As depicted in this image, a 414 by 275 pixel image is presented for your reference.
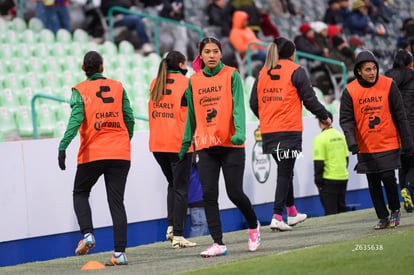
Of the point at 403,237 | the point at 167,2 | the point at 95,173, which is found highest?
the point at 167,2

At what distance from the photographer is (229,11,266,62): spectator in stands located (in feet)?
58.0

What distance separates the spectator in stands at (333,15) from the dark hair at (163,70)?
1324 centimetres

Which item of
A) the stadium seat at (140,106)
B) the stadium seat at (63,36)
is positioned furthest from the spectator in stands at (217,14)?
the stadium seat at (140,106)

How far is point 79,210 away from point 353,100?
293 centimetres

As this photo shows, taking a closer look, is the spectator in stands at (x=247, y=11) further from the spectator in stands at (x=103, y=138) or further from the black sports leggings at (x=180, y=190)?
the spectator in stands at (x=103, y=138)

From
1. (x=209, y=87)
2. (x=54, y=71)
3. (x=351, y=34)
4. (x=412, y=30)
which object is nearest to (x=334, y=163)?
(x=54, y=71)

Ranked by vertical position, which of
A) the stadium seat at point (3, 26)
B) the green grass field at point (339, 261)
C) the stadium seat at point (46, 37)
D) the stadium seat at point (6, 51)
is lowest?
the green grass field at point (339, 261)

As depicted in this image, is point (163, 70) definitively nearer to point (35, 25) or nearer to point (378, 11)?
point (35, 25)

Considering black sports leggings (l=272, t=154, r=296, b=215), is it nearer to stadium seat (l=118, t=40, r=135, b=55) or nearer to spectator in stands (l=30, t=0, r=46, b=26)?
stadium seat (l=118, t=40, r=135, b=55)

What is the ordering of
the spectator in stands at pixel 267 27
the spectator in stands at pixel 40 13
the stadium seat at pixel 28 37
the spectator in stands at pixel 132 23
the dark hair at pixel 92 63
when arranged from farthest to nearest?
1. the spectator in stands at pixel 267 27
2. the spectator in stands at pixel 132 23
3. the spectator in stands at pixel 40 13
4. the stadium seat at pixel 28 37
5. the dark hair at pixel 92 63

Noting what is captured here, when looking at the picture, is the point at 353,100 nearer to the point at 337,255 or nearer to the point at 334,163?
the point at 337,255

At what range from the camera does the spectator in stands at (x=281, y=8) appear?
22.4 meters

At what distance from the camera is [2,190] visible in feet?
33.3

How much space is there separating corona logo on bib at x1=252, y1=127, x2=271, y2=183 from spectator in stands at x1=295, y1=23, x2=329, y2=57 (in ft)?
18.8
